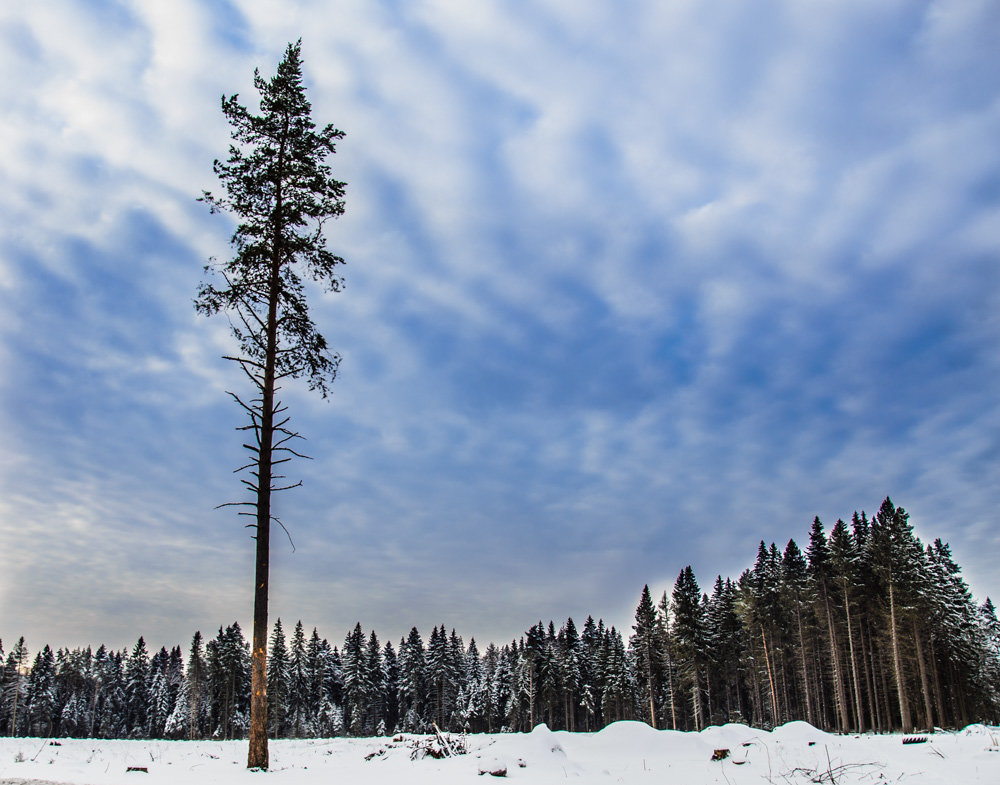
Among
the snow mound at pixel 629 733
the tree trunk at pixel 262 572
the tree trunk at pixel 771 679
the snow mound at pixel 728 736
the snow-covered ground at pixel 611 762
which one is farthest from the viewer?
the tree trunk at pixel 771 679

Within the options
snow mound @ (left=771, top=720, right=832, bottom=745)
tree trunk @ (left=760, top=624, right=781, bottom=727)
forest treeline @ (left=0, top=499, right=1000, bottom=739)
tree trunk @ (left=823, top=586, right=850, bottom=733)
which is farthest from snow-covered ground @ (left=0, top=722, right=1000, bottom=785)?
tree trunk @ (left=760, top=624, right=781, bottom=727)

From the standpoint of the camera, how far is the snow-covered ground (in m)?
8.66

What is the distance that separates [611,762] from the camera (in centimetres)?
1070

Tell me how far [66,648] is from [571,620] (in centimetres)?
9479

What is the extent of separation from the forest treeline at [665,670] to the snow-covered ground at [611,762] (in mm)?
17001

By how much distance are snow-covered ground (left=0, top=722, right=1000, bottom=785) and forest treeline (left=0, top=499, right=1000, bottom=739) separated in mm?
17001

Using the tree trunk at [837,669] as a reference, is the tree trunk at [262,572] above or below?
above

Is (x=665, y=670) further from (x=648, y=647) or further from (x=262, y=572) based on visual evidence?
(x=262, y=572)

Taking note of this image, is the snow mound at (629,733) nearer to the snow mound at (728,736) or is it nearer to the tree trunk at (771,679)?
the snow mound at (728,736)

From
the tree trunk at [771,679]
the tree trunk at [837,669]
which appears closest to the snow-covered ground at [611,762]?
the tree trunk at [837,669]

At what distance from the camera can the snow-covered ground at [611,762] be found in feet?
28.4

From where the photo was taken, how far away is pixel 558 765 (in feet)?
33.0

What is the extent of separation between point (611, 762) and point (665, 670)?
60.5m

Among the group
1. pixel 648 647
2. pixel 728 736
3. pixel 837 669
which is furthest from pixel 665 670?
pixel 728 736
